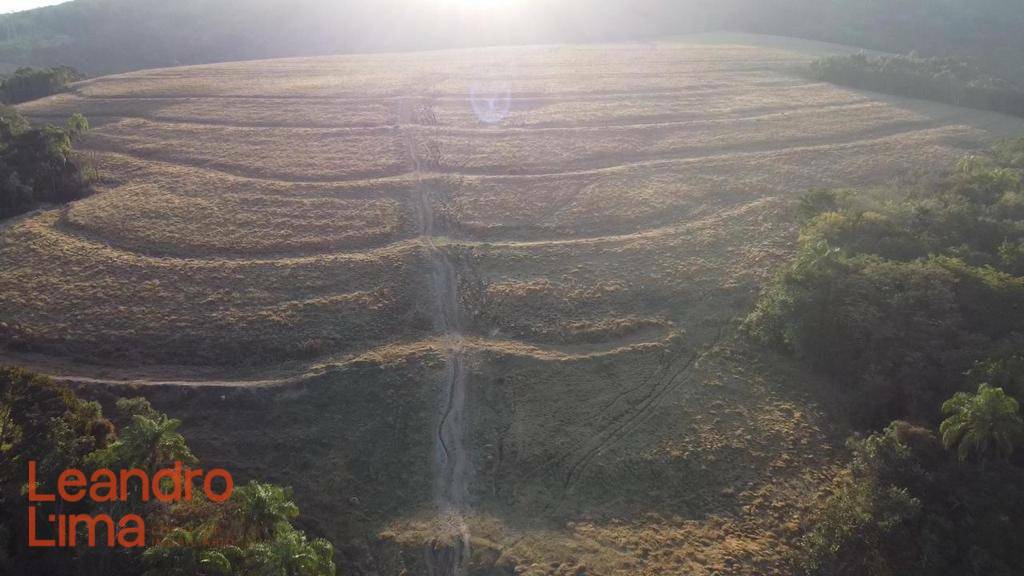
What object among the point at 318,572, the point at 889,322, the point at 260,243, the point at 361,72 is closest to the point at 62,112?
the point at 361,72

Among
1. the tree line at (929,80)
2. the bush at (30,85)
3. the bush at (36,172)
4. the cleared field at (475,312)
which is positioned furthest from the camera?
the bush at (30,85)

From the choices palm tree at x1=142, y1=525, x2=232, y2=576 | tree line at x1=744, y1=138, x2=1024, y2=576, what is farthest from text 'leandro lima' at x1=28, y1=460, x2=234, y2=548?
tree line at x1=744, y1=138, x2=1024, y2=576

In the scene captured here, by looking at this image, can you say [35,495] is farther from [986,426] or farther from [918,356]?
[918,356]

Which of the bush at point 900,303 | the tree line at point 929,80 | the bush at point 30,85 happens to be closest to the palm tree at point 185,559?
the bush at point 900,303

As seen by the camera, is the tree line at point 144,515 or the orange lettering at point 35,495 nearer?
the tree line at point 144,515

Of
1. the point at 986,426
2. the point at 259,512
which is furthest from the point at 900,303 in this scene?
the point at 259,512

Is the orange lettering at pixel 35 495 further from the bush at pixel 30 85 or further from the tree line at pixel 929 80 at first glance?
the tree line at pixel 929 80
